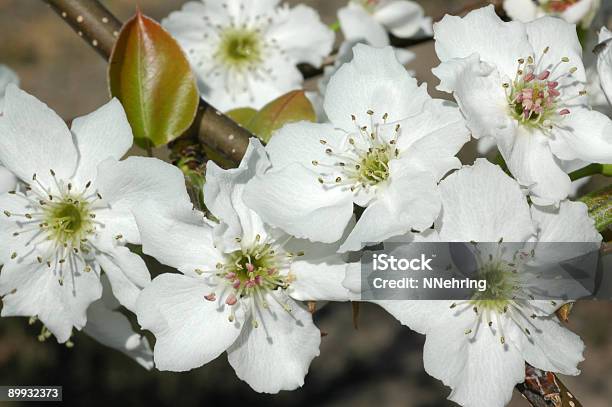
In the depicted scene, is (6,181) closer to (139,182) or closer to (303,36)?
(139,182)

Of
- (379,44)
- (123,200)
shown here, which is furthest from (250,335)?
(379,44)

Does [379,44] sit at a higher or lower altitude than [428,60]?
higher

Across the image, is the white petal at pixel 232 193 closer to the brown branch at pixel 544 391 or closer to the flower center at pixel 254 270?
the flower center at pixel 254 270

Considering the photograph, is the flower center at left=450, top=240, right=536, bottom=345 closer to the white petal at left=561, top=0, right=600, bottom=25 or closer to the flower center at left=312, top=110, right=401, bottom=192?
the flower center at left=312, top=110, right=401, bottom=192

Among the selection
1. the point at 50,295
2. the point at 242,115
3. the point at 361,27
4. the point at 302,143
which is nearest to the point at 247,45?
the point at 361,27

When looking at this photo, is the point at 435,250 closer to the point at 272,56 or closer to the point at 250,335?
the point at 250,335

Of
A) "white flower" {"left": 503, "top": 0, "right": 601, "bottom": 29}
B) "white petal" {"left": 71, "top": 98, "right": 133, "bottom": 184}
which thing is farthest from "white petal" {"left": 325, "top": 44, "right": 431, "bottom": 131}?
"white flower" {"left": 503, "top": 0, "right": 601, "bottom": 29}
